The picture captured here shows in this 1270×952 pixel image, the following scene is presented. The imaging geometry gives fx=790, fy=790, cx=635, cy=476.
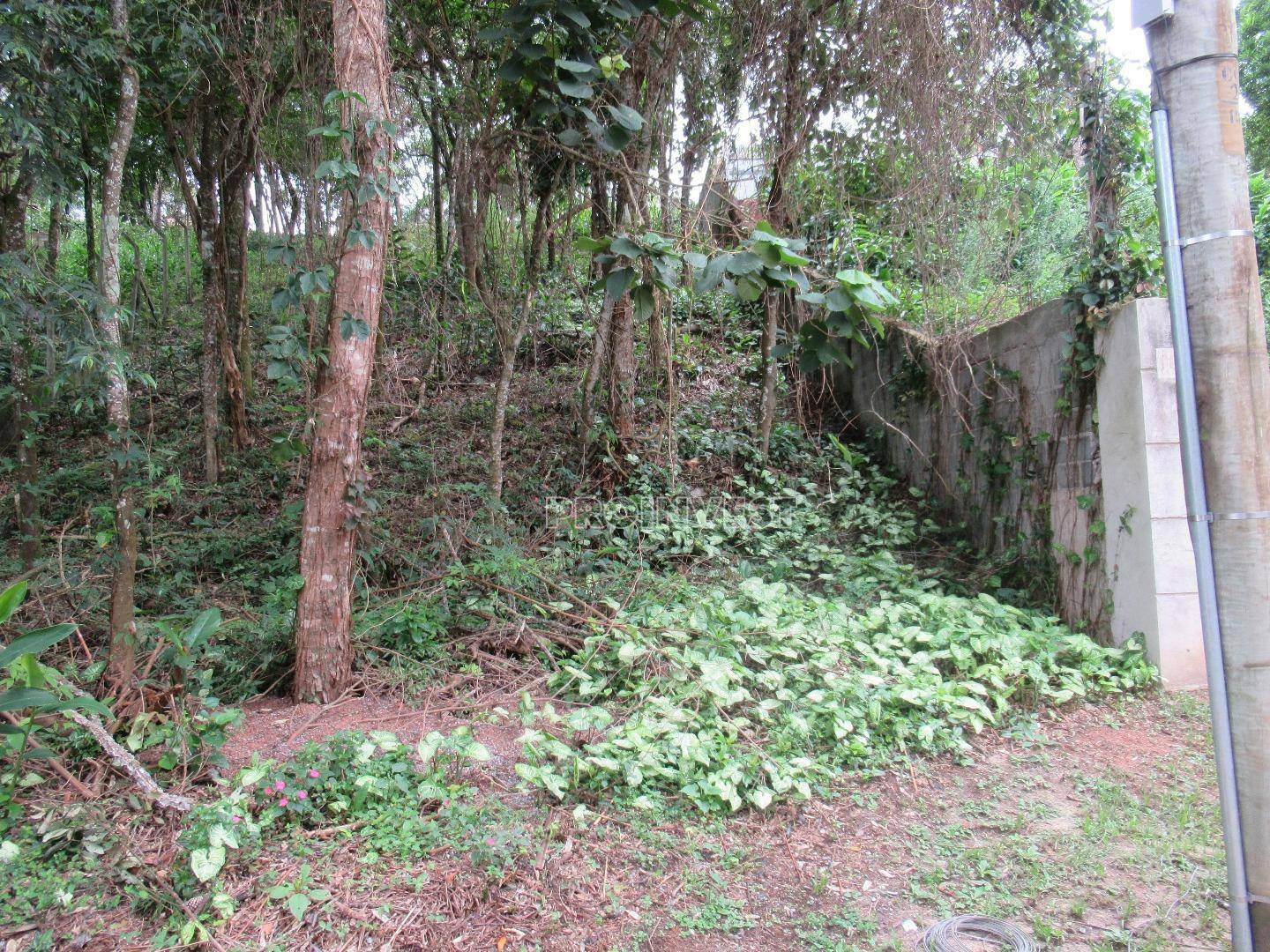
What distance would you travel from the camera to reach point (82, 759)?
3.12m

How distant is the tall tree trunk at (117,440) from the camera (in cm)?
369

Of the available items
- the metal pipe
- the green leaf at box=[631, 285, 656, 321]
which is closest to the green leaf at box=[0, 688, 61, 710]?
the green leaf at box=[631, 285, 656, 321]

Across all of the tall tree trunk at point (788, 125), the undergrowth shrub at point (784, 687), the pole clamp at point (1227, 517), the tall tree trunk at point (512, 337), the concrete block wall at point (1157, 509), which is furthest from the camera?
the tall tree trunk at point (788, 125)

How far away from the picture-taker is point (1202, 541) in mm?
2027

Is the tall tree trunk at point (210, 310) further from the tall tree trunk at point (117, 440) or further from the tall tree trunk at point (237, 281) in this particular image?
the tall tree trunk at point (117, 440)

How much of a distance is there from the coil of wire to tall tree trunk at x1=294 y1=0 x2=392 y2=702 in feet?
9.65

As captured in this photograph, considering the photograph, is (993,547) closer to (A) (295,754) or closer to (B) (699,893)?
(B) (699,893)

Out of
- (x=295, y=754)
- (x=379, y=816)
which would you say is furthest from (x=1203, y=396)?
(x=295, y=754)

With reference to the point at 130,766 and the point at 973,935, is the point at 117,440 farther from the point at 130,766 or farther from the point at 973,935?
the point at 973,935

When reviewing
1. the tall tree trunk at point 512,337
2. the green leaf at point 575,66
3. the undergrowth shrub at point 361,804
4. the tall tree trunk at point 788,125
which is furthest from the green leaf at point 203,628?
the tall tree trunk at point 788,125

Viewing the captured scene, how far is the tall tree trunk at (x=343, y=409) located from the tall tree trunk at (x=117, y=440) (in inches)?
30.2

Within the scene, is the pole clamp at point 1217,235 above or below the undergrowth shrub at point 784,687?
above

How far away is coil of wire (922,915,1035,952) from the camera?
2367mm

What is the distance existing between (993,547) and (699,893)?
4313 millimetres
